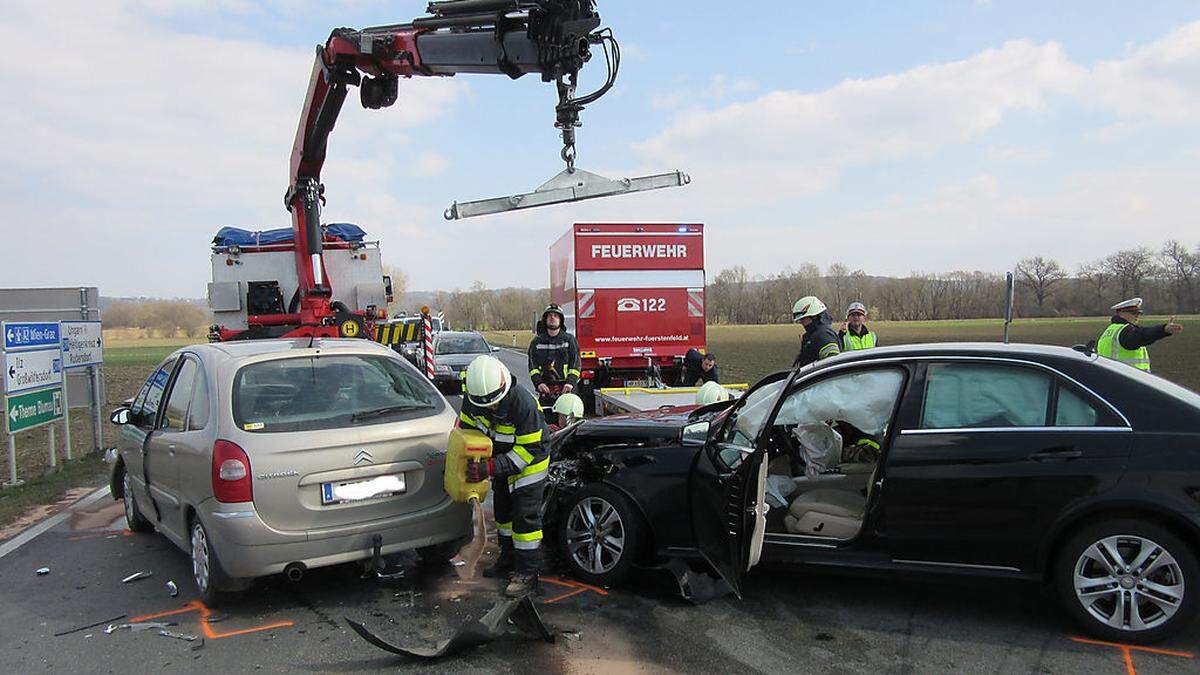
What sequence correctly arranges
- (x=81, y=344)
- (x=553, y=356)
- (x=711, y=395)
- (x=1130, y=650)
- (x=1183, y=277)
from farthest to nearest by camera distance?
(x=1183, y=277), (x=81, y=344), (x=553, y=356), (x=711, y=395), (x=1130, y=650)

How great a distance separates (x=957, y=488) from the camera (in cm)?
409

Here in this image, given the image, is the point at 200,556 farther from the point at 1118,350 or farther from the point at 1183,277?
the point at 1183,277

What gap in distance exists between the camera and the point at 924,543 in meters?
4.16

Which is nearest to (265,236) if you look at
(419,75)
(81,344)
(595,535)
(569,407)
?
(81,344)

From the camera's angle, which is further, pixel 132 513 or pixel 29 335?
pixel 29 335

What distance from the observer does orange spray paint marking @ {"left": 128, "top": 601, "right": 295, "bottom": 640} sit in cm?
432

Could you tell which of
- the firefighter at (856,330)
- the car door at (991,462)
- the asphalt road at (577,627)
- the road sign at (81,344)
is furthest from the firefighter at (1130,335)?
the road sign at (81,344)

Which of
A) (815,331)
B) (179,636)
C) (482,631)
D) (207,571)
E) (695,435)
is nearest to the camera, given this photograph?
(482,631)

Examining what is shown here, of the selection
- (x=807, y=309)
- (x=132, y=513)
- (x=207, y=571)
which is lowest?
(x=132, y=513)

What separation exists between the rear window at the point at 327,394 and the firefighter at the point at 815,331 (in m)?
3.73

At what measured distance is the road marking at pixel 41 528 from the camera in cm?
626

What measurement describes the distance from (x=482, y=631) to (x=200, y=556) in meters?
1.93

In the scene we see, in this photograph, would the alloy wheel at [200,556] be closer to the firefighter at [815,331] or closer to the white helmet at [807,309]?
the firefighter at [815,331]

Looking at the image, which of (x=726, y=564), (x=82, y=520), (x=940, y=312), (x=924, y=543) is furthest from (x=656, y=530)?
(x=940, y=312)
